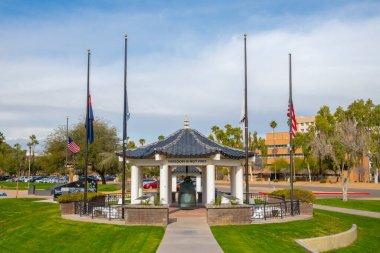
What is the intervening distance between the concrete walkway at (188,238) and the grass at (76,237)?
17.0 inches

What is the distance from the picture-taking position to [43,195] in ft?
157

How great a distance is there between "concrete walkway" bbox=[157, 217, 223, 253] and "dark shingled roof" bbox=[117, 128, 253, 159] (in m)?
4.06

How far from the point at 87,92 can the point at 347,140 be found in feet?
94.7

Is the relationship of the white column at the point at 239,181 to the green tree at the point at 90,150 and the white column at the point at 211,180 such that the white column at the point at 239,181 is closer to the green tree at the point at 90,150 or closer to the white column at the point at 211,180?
the white column at the point at 211,180

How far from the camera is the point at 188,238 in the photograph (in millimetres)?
15664

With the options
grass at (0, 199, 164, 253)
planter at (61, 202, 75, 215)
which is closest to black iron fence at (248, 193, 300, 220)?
grass at (0, 199, 164, 253)

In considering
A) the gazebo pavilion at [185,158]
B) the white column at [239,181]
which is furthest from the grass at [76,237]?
the white column at [239,181]

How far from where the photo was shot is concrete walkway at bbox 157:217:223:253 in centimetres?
1386

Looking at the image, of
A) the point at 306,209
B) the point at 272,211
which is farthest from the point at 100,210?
the point at 306,209

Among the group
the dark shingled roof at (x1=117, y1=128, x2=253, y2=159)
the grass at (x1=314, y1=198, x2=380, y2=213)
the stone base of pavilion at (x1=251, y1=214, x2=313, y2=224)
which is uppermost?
the dark shingled roof at (x1=117, y1=128, x2=253, y2=159)

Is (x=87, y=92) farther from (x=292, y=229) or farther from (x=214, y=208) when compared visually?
(x=292, y=229)

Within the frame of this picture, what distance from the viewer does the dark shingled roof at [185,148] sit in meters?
22.6

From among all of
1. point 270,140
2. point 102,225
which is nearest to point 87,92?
point 102,225

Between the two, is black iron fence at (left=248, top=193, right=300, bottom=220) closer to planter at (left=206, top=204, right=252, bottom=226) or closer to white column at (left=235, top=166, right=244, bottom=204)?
planter at (left=206, top=204, right=252, bottom=226)
